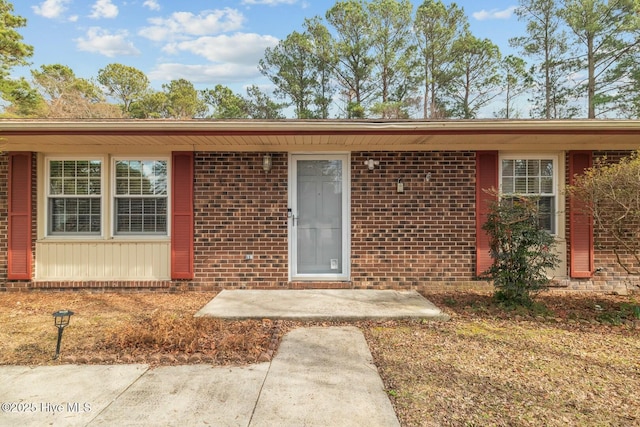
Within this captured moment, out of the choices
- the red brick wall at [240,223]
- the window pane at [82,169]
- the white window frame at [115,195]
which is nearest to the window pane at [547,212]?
the red brick wall at [240,223]

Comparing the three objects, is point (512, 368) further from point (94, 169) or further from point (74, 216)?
point (74, 216)

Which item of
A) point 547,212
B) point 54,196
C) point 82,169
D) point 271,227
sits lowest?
point 271,227

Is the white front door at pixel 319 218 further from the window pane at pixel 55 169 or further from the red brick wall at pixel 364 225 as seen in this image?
the window pane at pixel 55 169

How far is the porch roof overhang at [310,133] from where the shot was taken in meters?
4.83

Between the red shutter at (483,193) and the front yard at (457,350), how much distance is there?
865mm

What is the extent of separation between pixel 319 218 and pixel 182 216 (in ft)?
7.09

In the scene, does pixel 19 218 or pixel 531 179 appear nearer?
pixel 19 218

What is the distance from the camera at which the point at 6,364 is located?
3219 mm

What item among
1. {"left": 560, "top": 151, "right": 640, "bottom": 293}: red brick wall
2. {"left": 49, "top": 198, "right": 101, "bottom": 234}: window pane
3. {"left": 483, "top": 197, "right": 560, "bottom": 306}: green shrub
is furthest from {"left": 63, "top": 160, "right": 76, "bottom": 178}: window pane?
{"left": 560, "top": 151, "right": 640, "bottom": 293}: red brick wall

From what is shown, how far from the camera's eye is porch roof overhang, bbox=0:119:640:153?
15.8ft

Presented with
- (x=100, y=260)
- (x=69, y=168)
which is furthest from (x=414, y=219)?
(x=69, y=168)

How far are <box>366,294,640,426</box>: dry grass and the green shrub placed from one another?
1.11ft

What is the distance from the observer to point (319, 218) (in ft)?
19.9

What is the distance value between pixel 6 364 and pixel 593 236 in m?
7.55
